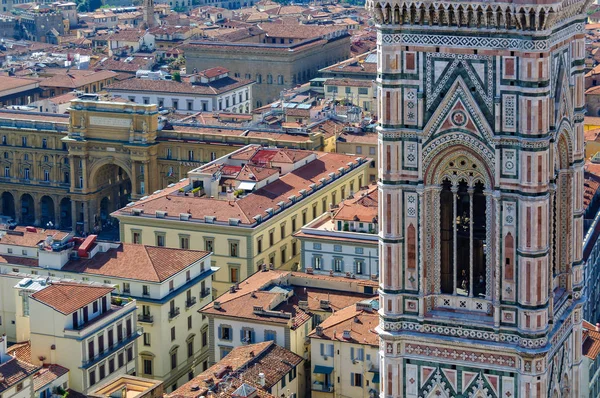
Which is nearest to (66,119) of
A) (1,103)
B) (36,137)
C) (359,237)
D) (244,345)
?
(36,137)

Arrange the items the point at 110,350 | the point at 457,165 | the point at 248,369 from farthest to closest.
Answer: the point at 110,350
the point at 248,369
the point at 457,165

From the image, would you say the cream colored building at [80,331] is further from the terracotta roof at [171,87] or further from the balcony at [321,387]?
the terracotta roof at [171,87]

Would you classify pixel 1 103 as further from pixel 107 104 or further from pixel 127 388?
pixel 127 388

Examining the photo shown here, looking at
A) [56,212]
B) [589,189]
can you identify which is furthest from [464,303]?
[56,212]

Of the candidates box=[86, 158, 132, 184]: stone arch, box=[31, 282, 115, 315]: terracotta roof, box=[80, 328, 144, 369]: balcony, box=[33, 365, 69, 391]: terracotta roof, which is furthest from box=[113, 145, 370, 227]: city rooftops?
box=[33, 365, 69, 391]: terracotta roof

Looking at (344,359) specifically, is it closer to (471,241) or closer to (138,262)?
(138,262)

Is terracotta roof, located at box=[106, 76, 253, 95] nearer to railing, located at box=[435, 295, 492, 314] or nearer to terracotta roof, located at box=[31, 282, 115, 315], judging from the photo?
terracotta roof, located at box=[31, 282, 115, 315]

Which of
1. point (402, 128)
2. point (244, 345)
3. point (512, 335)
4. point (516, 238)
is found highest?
point (402, 128)
